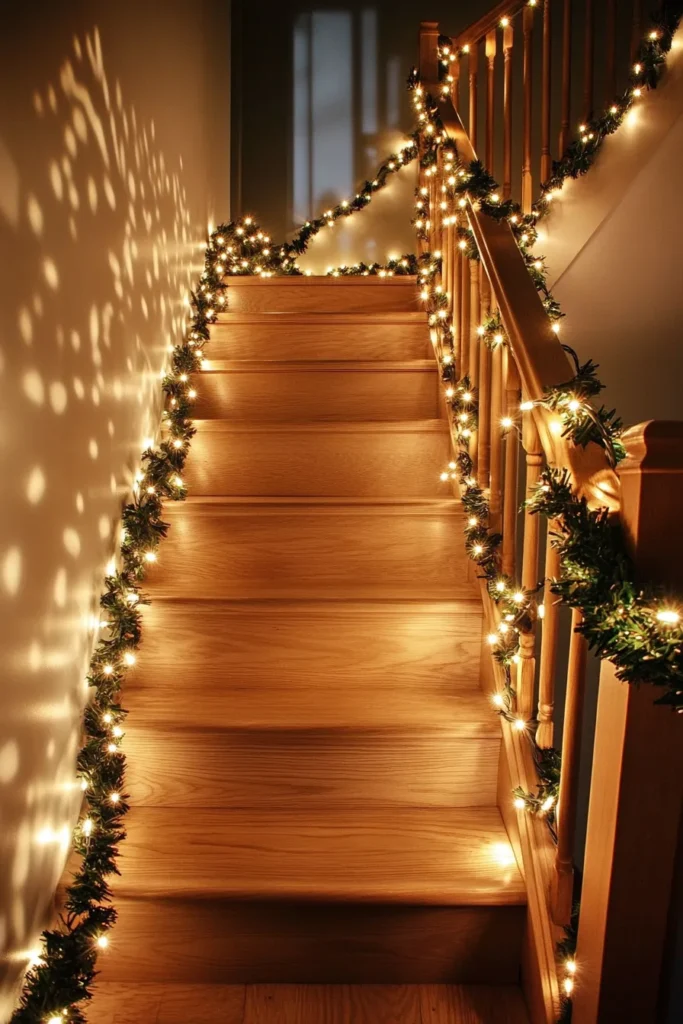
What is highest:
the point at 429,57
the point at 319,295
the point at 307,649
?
the point at 429,57

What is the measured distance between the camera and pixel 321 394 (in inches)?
96.7

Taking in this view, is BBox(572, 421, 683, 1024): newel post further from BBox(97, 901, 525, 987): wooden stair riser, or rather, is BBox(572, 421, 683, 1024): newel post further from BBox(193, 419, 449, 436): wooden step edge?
BBox(193, 419, 449, 436): wooden step edge

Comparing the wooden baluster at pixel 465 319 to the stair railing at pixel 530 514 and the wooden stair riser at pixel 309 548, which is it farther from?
the wooden stair riser at pixel 309 548

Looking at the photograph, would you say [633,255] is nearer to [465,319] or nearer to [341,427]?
[465,319]

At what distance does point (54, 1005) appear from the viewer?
1.13m

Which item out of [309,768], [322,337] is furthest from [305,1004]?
[322,337]

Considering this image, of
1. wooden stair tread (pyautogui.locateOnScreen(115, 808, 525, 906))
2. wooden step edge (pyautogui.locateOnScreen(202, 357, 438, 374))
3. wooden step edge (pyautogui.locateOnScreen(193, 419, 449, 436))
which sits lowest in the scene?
wooden stair tread (pyautogui.locateOnScreen(115, 808, 525, 906))

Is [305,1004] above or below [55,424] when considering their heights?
below

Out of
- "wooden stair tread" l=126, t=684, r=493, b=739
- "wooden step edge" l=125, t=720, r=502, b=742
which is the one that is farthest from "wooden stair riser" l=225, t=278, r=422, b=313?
"wooden step edge" l=125, t=720, r=502, b=742

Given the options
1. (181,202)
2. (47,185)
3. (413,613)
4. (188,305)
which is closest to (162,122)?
(181,202)

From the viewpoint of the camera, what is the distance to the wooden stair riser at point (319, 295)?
121 inches

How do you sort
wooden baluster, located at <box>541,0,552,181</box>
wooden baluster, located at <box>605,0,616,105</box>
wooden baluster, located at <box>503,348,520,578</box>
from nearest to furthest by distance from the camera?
wooden baluster, located at <box>503,348,520,578</box> → wooden baluster, located at <box>605,0,616,105</box> → wooden baluster, located at <box>541,0,552,181</box>

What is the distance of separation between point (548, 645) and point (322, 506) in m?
0.94

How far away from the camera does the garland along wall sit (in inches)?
47.1
